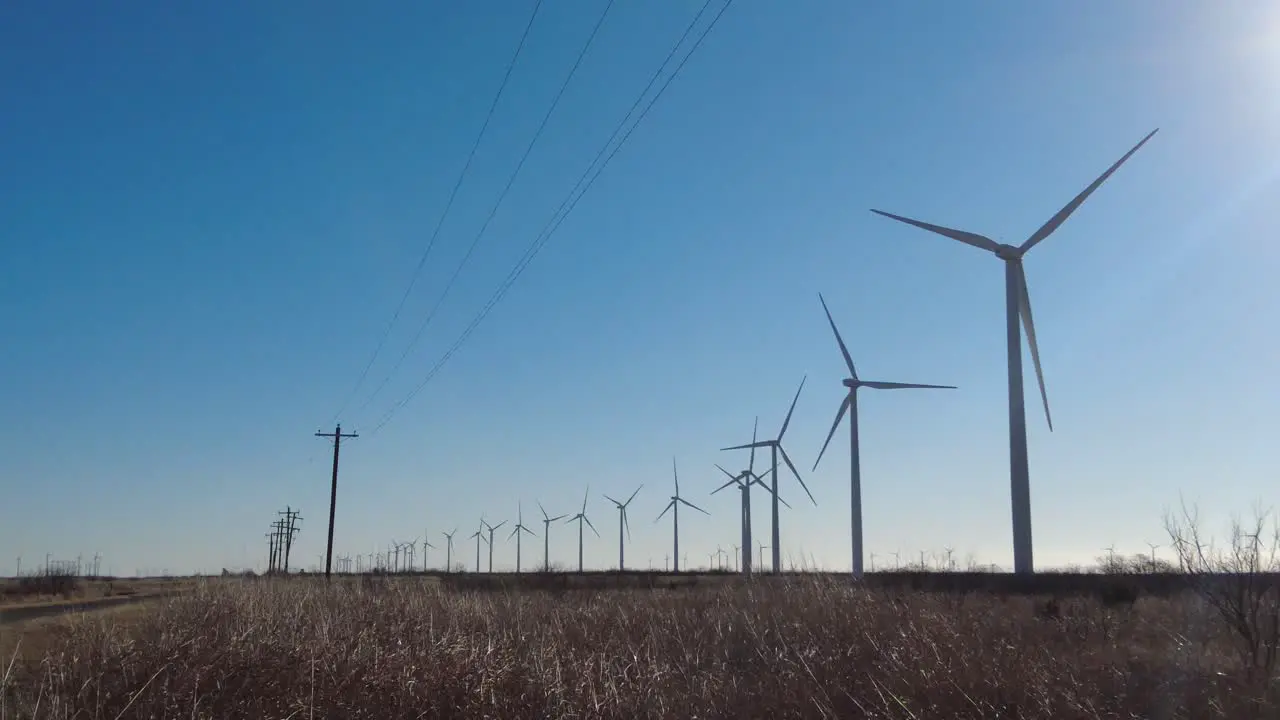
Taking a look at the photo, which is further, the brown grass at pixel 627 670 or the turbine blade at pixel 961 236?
the turbine blade at pixel 961 236

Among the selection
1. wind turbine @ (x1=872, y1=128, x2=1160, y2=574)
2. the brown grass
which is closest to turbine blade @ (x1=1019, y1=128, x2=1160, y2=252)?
wind turbine @ (x1=872, y1=128, x2=1160, y2=574)

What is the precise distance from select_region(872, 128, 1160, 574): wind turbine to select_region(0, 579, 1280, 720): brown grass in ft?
52.3

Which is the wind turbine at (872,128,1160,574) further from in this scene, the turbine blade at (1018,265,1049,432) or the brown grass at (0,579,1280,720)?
the brown grass at (0,579,1280,720)

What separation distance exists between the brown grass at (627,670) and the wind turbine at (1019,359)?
1595cm

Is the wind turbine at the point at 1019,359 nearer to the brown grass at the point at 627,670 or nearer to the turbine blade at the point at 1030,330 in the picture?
the turbine blade at the point at 1030,330

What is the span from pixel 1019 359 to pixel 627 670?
29441mm

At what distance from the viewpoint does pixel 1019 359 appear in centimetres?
4300

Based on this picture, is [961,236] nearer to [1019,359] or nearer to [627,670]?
[1019,359]

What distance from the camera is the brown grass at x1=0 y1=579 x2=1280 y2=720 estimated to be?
15.1 m

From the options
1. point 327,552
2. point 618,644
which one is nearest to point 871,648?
point 618,644

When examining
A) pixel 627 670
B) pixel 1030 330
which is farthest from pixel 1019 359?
pixel 627 670

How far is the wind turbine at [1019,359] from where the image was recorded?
42.0 m

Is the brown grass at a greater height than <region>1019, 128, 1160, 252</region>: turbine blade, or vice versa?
<region>1019, 128, 1160, 252</region>: turbine blade

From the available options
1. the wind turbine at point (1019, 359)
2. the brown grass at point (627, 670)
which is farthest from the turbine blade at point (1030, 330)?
the brown grass at point (627, 670)
